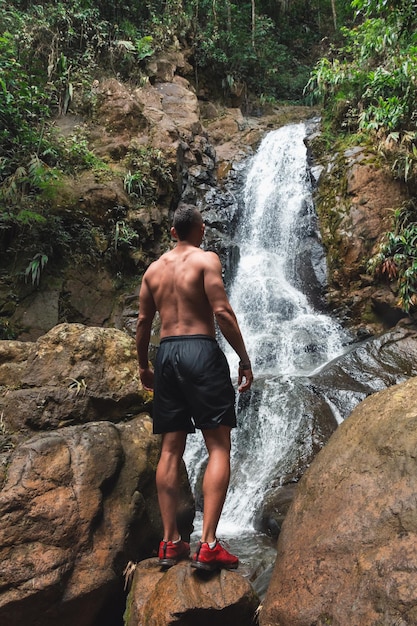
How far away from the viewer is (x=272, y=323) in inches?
383

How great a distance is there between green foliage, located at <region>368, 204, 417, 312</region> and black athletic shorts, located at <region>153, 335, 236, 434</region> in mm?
6589

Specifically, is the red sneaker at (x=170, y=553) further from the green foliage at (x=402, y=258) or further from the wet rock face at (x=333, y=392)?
the green foliage at (x=402, y=258)

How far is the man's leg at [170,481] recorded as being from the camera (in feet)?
8.01

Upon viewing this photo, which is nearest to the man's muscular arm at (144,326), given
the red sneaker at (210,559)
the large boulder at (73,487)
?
the large boulder at (73,487)

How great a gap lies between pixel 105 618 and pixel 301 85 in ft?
73.2

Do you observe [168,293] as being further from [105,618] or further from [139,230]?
[139,230]

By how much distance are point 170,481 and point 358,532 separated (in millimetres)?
1030

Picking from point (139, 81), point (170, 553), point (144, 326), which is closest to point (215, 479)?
point (170, 553)

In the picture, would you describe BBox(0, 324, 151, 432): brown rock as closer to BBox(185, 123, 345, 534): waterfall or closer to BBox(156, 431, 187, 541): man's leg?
BBox(156, 431, 187, 541): man's leg

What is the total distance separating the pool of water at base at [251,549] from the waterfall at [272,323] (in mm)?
115

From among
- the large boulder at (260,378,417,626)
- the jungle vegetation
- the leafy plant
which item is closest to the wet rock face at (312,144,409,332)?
the jungle vegetation

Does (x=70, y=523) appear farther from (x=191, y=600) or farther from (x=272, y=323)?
(x=272, y=323)

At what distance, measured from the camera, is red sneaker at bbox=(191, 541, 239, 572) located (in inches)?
84.7

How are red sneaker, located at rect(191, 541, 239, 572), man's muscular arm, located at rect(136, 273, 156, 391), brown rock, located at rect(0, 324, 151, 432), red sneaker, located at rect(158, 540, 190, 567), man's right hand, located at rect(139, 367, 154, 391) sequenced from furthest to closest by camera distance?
brown rock, located at rect(0, 324, 151, 432) → man's right hand, located at rect(139, 367, 154, 391) → man's muscular arm, located at rect(136, 273, 156, 391) → red sneaker, located at rect(158, 540, 190, 567) → red sneaker, located at rect(191, 541, 239, 572)
